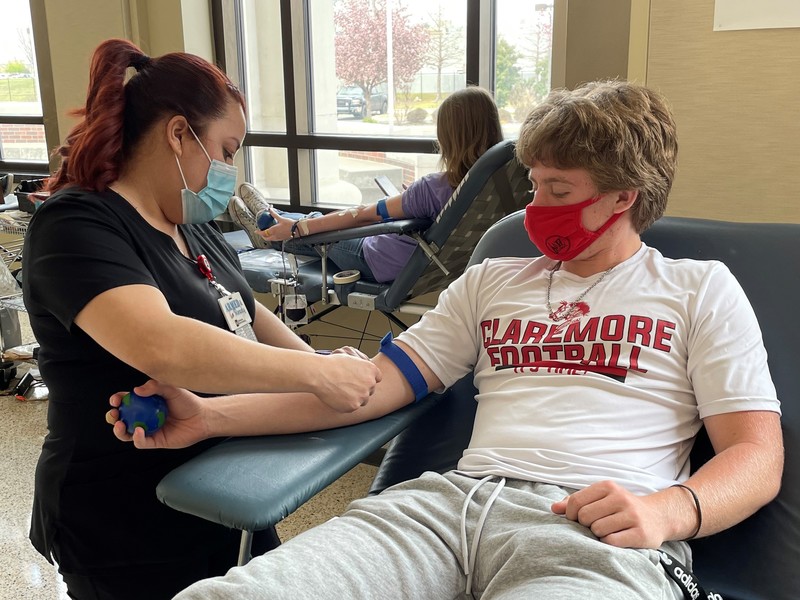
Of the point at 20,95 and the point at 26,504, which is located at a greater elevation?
the point at 20,95

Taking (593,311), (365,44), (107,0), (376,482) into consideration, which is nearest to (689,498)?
(593,311)

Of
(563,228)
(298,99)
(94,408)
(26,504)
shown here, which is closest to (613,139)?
(563,228)

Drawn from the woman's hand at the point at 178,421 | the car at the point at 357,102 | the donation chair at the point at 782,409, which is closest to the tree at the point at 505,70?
the car at the point at 357,102

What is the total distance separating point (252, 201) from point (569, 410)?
1893 millimetres

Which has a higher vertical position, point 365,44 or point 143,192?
point 365,44

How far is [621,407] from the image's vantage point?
4.05 feet

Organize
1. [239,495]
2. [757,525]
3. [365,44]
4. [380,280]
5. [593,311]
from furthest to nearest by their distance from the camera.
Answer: [365,44] < [380,280] < [593,311] < [757,525] < [239,495]

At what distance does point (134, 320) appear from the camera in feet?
3.64

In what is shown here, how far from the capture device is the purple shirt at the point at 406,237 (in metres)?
2.65

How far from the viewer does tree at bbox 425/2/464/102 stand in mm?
3254

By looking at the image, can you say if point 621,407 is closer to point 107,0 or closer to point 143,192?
point 143,192

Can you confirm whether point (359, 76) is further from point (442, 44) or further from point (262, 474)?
point (262, 474)

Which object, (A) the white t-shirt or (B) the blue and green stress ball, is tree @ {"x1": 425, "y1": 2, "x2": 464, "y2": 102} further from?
(B) the blue and green stress ball

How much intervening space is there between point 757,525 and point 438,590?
1.66ft
